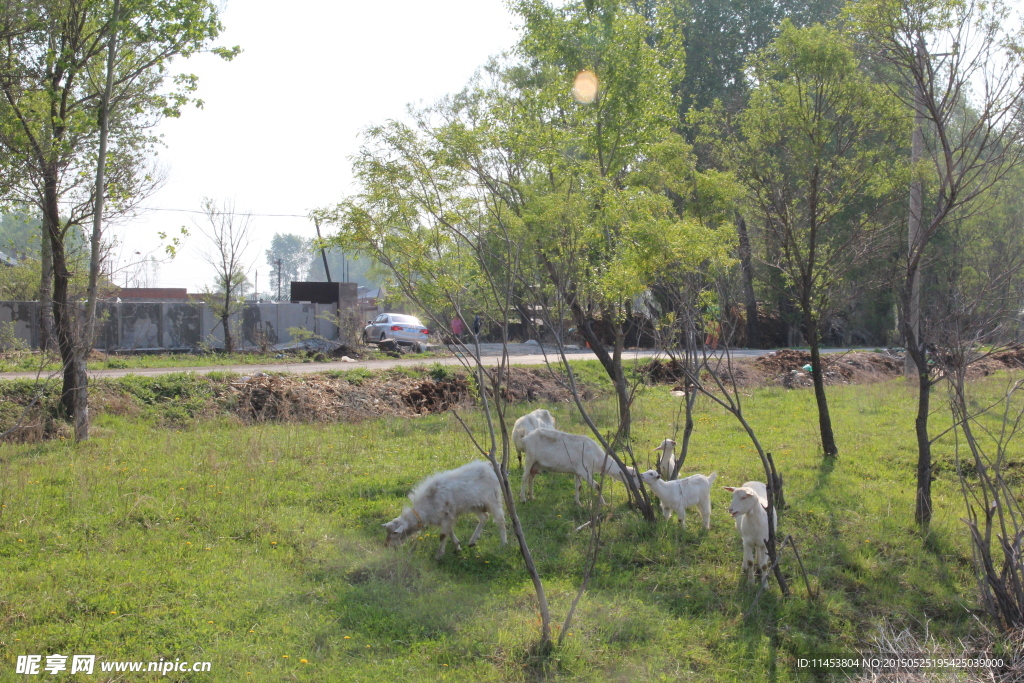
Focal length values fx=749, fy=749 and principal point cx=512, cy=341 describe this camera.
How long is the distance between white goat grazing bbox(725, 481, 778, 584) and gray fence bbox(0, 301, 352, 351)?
20.2 m

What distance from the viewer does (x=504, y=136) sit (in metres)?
11.2

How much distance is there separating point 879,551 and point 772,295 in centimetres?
2867

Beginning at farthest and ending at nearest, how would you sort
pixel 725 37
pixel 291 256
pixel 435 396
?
pixel 291 256, pixel 725 37, pixel 435 396

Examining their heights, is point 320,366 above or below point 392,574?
above

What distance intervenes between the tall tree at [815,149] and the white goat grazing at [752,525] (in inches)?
181

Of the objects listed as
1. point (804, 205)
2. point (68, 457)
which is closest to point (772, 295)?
point (804, 205)

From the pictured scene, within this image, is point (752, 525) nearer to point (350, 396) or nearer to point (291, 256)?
point (350, 396)

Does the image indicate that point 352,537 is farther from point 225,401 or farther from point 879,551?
point 225,401

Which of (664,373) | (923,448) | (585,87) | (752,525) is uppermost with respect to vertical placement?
(585,87)

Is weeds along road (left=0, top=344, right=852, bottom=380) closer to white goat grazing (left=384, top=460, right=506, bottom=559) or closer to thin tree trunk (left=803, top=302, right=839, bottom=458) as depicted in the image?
thin tree trunk (left=803, top=302, right=839, bottom=458)

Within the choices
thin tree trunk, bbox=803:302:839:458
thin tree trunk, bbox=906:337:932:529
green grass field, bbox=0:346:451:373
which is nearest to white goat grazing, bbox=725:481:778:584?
thin tree trunk, bbox=906:337:932:529

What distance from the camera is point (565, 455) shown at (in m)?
8.88

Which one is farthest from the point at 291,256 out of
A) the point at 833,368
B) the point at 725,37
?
the point at 833,368

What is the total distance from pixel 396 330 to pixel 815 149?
19.6 meters
